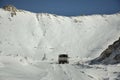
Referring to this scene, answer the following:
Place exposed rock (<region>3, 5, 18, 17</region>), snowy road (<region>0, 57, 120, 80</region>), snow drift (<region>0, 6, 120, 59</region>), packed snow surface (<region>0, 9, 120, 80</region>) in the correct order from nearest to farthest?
snowy road (<region>0, 57, 120, 80</region>) < packed snow surface (<region>0, 9, 120, 80</region>) < snow drift (<region>0, 6, 120, 59</region>) < exposed rock (<region>3, 5, 18, 17</region>)

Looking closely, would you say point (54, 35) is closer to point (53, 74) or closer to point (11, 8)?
point (11, 8)

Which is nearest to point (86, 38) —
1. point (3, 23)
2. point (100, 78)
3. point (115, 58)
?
point (3, 23)

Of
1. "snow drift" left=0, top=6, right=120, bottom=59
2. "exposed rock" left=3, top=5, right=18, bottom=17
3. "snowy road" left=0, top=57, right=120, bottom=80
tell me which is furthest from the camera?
"exposed rock" left=3, top=5, right=18, bottom=17

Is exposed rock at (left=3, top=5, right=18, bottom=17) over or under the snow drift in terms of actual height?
over

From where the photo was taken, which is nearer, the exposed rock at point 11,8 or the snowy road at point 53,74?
the snowy road at point 53,74

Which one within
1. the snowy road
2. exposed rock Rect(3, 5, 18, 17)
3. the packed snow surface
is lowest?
the snowy road

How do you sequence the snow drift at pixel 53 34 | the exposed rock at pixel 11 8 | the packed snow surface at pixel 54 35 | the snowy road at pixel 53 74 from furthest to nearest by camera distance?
the exposed rock at pixel 11 8
the snow drift at pixel 53 34
the packed snow surface at pixel 54 35
the snowy road at pixel 53 74

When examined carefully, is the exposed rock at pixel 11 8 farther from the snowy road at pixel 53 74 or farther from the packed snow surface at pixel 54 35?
the snowy road at pixel 53 74

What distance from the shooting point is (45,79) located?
46.2 ft

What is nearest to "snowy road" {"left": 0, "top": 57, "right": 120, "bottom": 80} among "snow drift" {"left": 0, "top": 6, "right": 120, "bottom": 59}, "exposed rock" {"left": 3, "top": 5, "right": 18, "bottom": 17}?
"snow drift" {"left": 0, "top": 6, "right": 120, "bottom": 59}

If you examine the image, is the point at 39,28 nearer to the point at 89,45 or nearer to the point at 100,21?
the point at 89,45

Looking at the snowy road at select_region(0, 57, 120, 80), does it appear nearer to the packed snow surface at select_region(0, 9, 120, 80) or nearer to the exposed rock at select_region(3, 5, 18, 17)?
the packed snow surface at select_region(0, 9, 120, 80)

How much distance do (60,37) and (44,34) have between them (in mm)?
7732

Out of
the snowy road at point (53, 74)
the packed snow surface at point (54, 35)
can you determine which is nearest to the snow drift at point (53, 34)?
the packed snow surface at point (54, 35)
